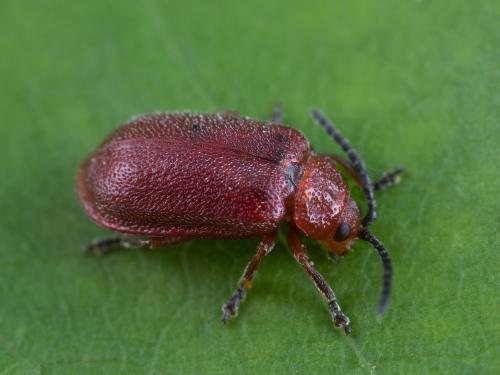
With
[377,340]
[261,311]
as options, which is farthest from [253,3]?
[377,340]

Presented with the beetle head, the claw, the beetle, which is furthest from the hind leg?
the claw

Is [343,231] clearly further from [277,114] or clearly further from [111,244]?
[111,244]

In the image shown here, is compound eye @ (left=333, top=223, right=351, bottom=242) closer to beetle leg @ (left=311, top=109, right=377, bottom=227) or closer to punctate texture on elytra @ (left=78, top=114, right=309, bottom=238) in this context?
beetle leg @ (left=311, top=109, right=377, bottom=227)

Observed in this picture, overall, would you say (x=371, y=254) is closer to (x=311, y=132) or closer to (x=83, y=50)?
(x=311, y=132)

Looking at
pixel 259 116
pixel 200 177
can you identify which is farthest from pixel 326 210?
pixel 259 116

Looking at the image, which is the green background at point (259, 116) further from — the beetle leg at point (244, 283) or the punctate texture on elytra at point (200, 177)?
the punctate texture on elytra at point (200, 177)
